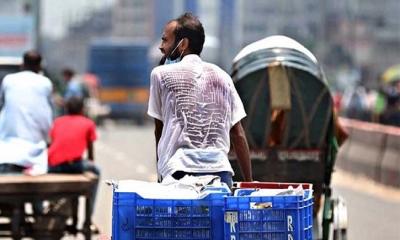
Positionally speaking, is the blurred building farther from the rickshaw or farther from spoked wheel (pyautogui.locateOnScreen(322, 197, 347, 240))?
spoked wheel (pyautogui.locateOnScreen(322, 197, 347, 240))

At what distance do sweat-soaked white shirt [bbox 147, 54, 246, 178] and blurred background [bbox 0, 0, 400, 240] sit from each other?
22.0ft

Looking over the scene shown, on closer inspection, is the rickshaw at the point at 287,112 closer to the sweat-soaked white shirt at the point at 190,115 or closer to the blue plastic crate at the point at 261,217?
the sweat-soaked white shirt at the point at 190,115

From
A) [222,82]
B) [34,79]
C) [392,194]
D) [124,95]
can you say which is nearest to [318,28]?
[124,95]

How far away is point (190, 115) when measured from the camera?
7254 mm

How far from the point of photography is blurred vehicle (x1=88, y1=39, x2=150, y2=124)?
5209cm

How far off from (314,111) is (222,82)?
3923 millimetres

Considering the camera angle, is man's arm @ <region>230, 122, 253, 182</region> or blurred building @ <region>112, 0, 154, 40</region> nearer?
man's arm @ <region>230, 122, 253, 182</region>

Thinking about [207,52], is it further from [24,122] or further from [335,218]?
[335,218]

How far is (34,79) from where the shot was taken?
40.7 ft

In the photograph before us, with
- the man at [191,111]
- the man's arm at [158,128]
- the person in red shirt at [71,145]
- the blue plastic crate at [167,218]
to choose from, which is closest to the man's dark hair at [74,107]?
the person in red shirt at [71,145]

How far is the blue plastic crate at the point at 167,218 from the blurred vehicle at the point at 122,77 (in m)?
45.1

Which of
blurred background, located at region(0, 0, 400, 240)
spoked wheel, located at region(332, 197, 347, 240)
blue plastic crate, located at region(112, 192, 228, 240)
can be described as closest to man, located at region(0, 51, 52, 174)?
blurred background, located at region(0, 0, 400, 240)

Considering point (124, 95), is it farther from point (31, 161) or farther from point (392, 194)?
point (31, 161)

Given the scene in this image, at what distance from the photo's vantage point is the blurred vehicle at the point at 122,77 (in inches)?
2051
